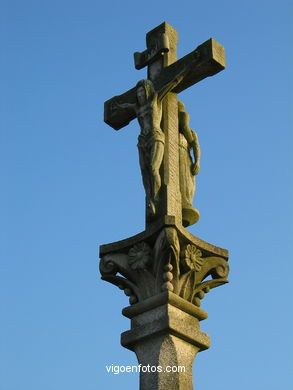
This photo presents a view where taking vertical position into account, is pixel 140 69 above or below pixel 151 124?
above

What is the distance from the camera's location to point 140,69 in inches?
467

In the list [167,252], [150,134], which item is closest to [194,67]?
[150,134]

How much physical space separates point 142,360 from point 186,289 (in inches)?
39.4

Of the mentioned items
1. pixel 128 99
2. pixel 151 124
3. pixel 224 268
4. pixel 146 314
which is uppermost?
pixel 128 99

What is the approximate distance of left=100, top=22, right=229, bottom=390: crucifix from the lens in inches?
344

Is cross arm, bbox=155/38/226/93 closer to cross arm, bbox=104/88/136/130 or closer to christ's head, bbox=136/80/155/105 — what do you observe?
christ's head, bbox=136/80/155/105

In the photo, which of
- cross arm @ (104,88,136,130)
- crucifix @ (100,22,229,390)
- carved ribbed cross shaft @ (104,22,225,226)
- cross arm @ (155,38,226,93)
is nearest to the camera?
crucifix @ (100,22,229,390)

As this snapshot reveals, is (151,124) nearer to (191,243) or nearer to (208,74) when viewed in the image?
(208,74)

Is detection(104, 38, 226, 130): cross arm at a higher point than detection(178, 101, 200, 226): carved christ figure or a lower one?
higher

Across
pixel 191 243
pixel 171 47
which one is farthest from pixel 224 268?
pixel 171 47

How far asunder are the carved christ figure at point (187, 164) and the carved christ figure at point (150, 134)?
468 millimetres

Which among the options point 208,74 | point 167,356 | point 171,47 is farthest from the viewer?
point 171,47

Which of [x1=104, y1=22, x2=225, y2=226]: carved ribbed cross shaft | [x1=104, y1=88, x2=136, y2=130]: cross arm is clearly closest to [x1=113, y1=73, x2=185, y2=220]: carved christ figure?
[x1=104, y1=22, x2=225, y2=226]: carved ribbed cross shaft

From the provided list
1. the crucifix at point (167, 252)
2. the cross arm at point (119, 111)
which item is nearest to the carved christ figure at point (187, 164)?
the crucifix at point (167, 252)
